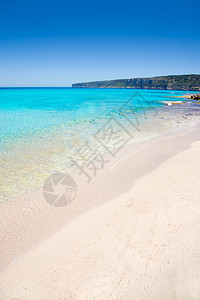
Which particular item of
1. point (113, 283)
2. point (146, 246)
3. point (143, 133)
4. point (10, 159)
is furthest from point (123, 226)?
point (143, 133)

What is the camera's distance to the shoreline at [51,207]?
13.4ft

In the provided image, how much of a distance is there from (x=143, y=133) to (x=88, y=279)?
1225 cm

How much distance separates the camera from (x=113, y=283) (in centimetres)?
309

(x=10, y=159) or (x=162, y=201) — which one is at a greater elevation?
(x=10, y=159)

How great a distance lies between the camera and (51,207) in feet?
17.3

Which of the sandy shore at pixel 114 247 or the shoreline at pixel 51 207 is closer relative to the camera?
the sandy shore at pixel 114 247

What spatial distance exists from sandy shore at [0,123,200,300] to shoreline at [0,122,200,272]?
28mm

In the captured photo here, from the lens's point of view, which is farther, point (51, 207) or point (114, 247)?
point (51, 207)

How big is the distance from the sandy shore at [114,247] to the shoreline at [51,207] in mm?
28

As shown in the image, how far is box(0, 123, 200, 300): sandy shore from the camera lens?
3027mm

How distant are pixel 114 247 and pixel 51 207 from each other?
7.78 ft

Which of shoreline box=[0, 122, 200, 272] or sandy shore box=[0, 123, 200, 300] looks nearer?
sandy shore box=[0, 123, 200, 300]

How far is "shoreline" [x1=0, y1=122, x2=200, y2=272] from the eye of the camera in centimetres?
409

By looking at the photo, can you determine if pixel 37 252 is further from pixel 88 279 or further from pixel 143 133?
pixel 143 133
